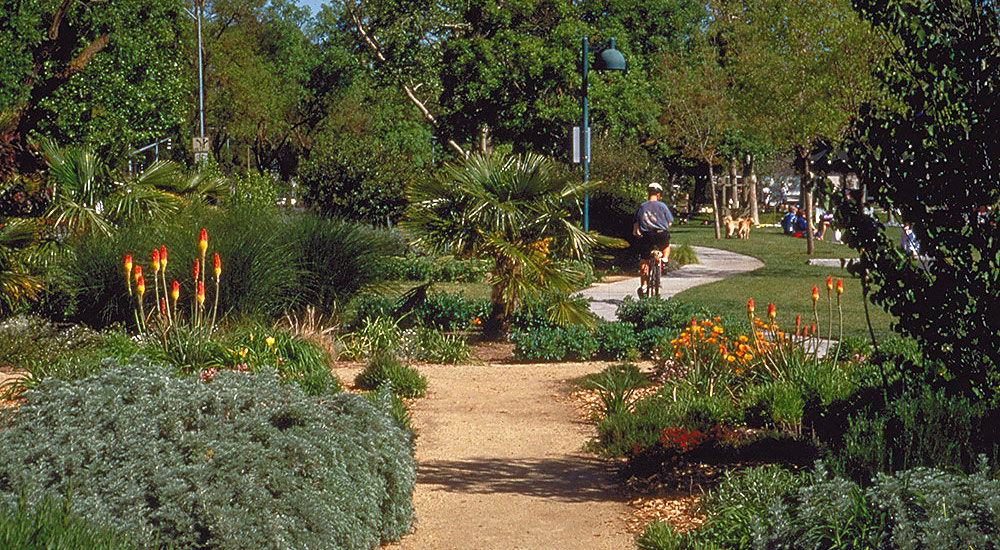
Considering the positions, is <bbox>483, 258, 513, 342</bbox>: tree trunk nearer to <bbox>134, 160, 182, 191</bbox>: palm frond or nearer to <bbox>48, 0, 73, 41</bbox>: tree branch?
<bbox>134, 160, 182, 191</bbox>: palm frond

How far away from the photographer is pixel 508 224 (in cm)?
1135

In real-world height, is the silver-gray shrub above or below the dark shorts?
below

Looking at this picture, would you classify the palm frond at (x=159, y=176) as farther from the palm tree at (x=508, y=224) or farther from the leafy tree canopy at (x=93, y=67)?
the leafy tree canopy at (x=93, y=67)

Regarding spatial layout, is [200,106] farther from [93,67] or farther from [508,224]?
[508,224]

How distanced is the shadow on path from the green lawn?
3.26m

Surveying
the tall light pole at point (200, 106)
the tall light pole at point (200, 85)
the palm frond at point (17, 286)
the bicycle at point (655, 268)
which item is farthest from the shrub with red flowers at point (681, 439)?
the tall light pole at point (200, 85)

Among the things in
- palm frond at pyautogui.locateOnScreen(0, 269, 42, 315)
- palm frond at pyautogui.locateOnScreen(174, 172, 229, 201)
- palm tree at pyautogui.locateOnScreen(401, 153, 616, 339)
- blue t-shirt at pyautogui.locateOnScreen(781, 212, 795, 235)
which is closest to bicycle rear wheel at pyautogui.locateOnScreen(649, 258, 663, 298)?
palm tree at pyautogui.locateOnScreen(401, 153, 616, 339)

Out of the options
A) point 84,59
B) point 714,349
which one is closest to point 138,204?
point 714,349

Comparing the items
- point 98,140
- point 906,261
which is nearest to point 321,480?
point 906,261

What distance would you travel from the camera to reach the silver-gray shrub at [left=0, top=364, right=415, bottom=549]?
13.5ft

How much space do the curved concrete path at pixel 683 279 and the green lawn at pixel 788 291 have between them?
13.4 inches

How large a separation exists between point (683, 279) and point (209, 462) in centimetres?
1735

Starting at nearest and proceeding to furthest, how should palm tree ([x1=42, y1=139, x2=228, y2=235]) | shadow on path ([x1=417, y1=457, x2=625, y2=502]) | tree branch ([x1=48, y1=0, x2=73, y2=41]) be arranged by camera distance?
shadow on path ([x1=417, y1=457, x2=625, y2=502])
palm tree ([x1=42, y1=139, x2=228, y2=235])
tree branch ([x1=48, y1=0, x2=73, y2=41])

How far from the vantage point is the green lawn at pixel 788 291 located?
14.5 m
